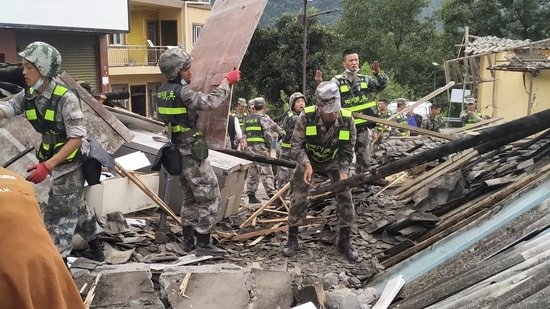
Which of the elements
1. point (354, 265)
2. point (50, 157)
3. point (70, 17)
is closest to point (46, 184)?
point (50, 157)

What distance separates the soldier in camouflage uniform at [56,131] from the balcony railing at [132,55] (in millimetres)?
20445

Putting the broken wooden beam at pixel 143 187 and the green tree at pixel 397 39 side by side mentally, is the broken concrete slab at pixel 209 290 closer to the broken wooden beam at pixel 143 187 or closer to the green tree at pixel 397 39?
the broken wooden beam at pixel 143 187

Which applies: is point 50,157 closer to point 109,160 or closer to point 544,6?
point 109,160

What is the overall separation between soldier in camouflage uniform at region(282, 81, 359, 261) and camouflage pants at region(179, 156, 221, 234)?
0.84m

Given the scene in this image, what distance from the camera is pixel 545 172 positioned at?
15.8 feet

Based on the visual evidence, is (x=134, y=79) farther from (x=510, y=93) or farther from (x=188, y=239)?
(x=188, y=239)

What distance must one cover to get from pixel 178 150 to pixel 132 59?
21826mm

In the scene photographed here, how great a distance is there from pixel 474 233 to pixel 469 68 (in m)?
17.2

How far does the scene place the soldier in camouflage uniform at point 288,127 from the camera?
8666 millimetres

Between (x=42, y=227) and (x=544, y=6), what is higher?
(x=544, y=6)

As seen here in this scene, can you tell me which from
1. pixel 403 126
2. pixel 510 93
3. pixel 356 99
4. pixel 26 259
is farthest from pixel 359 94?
pixel 510 93

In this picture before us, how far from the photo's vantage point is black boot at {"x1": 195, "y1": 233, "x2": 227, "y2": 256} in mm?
5062

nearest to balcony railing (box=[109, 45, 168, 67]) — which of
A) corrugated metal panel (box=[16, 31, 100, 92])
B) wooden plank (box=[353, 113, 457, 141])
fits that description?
corrugated metal panel (box=[16, 31, 100, 92])

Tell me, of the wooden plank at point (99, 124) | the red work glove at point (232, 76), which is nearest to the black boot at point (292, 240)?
the red work glove at point (232, 76)
